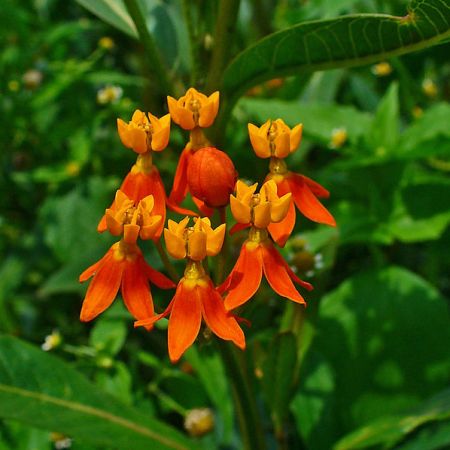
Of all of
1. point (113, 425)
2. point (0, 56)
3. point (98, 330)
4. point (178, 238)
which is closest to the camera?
point (178, 238)

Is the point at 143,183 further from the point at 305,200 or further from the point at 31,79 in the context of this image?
the point at 31,79

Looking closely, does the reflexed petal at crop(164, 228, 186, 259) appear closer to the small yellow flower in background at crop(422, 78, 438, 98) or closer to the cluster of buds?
the cluster of buds

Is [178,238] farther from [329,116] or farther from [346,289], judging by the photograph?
[329,116]

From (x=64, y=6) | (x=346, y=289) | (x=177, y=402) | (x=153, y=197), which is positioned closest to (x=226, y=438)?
(x=177, y=402)

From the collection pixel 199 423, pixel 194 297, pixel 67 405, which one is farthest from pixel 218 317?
pixel 199 423

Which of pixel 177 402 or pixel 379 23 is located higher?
pixel 379 23

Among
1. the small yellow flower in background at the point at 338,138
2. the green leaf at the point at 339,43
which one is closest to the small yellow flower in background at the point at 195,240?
the green leaf at the point at 339,43

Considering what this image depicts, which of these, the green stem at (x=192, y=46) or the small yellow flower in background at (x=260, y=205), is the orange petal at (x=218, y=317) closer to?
the small yellow flower in background at (x=260, y=205)
